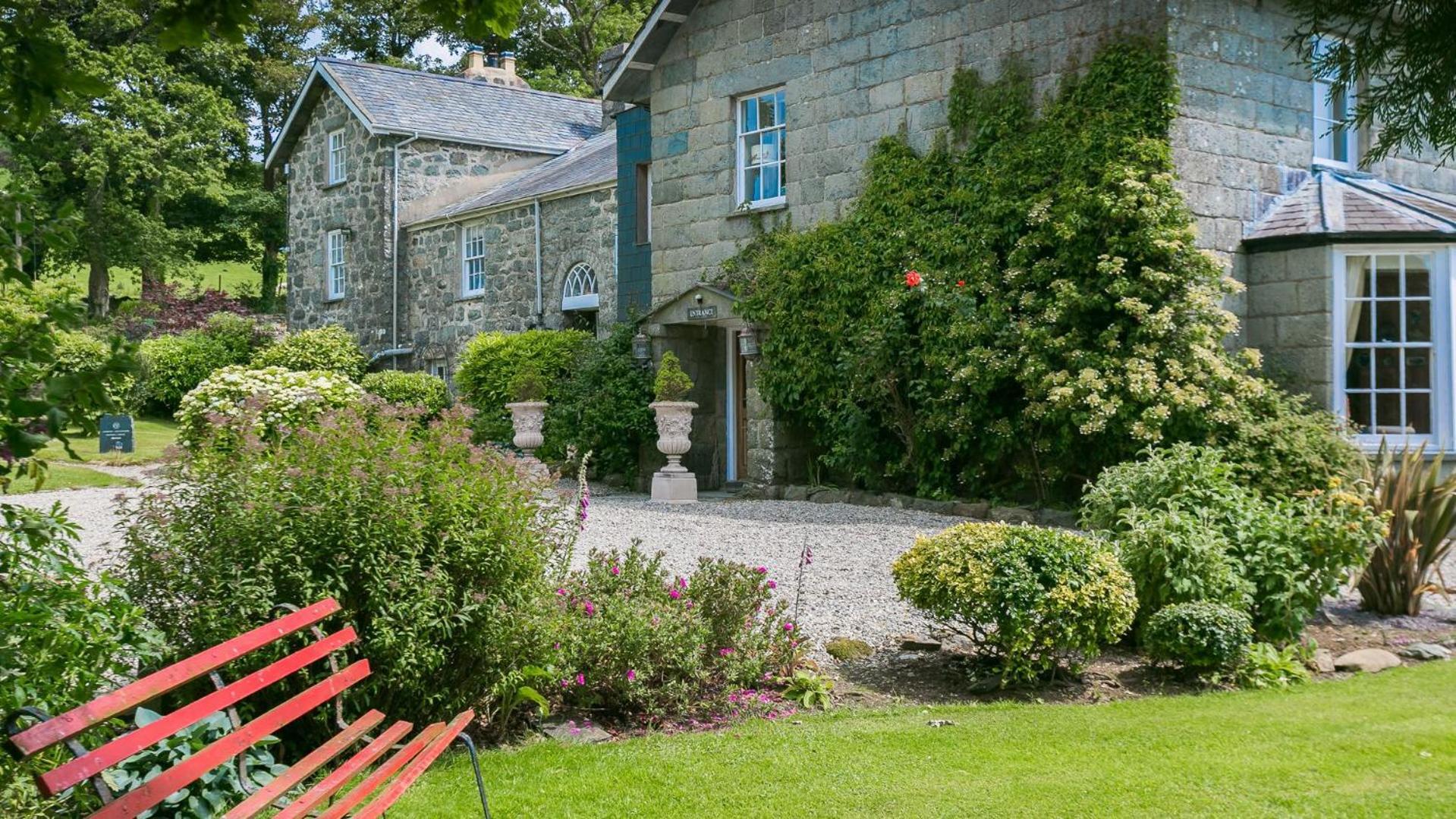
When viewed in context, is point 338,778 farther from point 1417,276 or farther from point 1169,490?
point 1417,276

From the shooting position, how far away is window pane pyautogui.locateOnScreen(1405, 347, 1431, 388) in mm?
12844

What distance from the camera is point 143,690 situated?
310 cm

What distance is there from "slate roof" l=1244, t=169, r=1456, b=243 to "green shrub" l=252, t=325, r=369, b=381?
19.0m

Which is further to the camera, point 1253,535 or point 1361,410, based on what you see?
point 1361,410

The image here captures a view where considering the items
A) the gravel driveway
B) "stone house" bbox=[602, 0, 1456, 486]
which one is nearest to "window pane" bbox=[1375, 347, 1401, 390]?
"stone house" bbox=[602, 0, 1456, 486]

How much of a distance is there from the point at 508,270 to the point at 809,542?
13.3 meters

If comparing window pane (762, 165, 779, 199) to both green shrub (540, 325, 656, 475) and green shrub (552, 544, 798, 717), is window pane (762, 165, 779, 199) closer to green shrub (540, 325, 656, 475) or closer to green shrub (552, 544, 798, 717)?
green shrub (540, 325, 656, 475)

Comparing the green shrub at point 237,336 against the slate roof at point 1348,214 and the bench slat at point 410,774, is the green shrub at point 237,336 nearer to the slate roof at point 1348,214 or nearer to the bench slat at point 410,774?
the slate roof at point 1348,214

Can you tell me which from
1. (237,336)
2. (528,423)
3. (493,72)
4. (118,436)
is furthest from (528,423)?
(493,72)

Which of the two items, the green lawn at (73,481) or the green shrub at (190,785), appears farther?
the green lawn at (73,481)

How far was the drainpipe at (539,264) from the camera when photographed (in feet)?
73.9

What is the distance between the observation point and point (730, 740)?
5699 mm

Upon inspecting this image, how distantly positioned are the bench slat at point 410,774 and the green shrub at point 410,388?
18.5 meters

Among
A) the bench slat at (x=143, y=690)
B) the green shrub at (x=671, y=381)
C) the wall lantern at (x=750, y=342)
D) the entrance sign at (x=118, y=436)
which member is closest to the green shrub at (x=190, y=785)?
the bench slat at (x=143, y=690)
